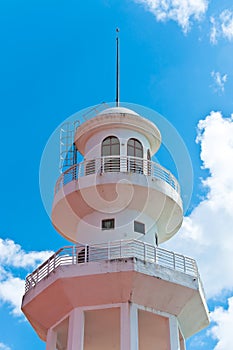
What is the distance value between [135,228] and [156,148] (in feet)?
18.7

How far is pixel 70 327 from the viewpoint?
25875mm

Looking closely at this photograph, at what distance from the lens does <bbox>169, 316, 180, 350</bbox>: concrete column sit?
84.3 feet

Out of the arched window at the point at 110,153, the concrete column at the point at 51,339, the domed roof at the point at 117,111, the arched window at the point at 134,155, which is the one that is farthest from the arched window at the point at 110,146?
the concrete column at the point at 51,339

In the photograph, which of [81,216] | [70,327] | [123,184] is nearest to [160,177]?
[123,184]

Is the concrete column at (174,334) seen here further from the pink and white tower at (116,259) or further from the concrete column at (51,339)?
the concrete column at (51,339)

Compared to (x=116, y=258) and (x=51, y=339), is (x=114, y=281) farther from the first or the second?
(x=51, y=339)

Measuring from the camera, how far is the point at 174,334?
85.7ft

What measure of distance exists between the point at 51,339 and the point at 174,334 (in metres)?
5.36

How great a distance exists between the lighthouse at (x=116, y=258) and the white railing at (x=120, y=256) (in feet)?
0.14

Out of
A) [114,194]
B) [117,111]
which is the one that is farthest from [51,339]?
[117,111]

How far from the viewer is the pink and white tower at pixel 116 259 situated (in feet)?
84.5

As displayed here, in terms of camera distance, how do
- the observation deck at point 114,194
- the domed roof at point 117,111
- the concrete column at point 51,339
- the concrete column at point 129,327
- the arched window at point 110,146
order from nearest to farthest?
the concrete column at point 129,327
the concrete column at point 51,339
the observation deck at point 114,194
the arched window at point 110,146
the domed roof at point 117,111

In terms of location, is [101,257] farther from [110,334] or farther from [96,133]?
[96,133]

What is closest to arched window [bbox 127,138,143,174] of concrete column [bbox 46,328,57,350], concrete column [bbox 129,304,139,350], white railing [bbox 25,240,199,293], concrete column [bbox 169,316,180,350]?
white railing [bbox 25,240,199,293]
